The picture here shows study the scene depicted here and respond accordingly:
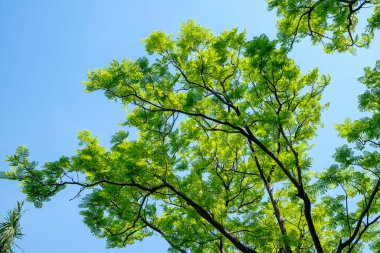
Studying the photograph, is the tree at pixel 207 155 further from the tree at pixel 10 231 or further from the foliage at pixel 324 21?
the tree at pixel 10 231

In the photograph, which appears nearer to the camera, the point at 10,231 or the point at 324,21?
the point at 324,21

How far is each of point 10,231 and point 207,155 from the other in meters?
12.9

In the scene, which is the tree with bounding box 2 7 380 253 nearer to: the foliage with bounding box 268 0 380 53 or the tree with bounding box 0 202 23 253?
the foliage with bounding box 268 0 380 53

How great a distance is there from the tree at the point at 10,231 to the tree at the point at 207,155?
35.6 ft

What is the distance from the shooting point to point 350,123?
8.11m

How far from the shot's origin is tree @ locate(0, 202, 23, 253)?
54.1ft

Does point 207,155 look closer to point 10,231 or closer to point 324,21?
point 324,21

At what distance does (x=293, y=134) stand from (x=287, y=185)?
2272 millimetres

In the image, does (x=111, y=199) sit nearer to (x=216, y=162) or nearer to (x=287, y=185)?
(x=216, y=162)

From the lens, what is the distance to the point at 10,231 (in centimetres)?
1702

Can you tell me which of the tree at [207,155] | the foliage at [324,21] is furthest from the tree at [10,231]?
the foliage at [324,21]

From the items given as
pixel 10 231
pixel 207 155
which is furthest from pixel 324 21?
pixel 10 231

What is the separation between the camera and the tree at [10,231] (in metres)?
16.5

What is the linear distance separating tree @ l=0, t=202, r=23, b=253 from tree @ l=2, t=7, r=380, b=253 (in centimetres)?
1087
